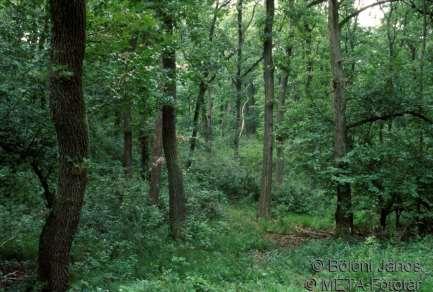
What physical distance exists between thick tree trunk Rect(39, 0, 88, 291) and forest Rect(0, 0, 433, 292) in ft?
0.06

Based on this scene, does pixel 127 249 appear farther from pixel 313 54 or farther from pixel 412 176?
pixel 313 54

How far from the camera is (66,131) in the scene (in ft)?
20.8

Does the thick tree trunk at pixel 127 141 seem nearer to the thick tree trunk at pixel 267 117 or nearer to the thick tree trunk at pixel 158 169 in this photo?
the thick tree trunk at pixel 158 169

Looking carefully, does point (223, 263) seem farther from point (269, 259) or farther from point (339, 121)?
point (339, 121)

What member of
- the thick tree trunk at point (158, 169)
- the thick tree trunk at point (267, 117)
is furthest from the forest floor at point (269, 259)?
the thick tree trunk at point (158, 169)

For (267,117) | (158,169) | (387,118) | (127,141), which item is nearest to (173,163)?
(158,169)

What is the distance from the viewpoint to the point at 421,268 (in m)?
6.88

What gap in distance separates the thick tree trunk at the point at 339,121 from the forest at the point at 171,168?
41mm

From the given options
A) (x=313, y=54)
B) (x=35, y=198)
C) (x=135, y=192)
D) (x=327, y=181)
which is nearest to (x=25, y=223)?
(x=35, y=198)

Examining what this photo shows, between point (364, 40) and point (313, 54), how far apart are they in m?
2.54

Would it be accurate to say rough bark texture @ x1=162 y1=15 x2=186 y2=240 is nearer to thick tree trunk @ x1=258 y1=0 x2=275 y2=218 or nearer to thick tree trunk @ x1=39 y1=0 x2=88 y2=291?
thick tree trunk @ x1=258 y1=0 x2=275 y2=218

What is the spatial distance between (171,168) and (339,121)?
196 inches

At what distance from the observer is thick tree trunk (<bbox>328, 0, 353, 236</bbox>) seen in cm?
1246

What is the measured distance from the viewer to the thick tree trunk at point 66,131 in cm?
602
